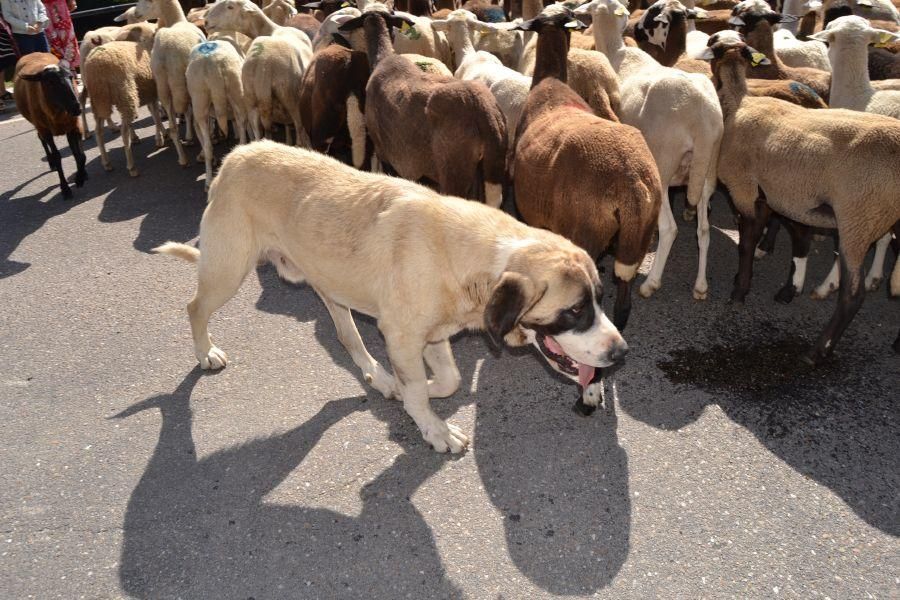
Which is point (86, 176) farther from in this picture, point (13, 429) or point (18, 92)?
point (13, 429)

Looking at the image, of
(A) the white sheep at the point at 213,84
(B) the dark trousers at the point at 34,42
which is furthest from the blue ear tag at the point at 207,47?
(B) the dark trousers at the point at 34,42

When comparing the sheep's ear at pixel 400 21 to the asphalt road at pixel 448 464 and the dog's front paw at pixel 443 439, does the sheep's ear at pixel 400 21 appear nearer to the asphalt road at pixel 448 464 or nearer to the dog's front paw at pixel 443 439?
the asphalt road at pixel 448 464

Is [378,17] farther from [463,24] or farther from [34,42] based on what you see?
[34,42]

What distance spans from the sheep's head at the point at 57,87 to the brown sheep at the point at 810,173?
7.40 meters

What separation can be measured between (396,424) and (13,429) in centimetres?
255

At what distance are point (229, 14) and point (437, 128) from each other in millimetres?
5499

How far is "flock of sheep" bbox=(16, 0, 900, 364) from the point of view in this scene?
166 inches

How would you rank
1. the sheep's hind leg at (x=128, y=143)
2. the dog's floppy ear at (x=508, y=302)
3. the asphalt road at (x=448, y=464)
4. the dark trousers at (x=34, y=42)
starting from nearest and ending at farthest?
the dog's floppy ear at (x=508, y=302), the asphalt road at (x=448, y=464), the sheep's hind leg at (x=128, y=143), the dark trousers at (x=34, y=42)

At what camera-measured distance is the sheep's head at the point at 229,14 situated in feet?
29.7

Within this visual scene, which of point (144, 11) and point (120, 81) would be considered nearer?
point (120, 81)

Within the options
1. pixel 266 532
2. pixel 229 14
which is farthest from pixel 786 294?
pixel 229 14

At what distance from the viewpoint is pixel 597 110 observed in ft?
18.6

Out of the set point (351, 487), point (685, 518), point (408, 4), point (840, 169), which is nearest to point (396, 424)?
point (351, 487)

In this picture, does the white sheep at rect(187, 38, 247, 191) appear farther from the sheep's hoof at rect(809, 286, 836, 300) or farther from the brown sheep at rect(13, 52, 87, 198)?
the sheep's hoof at rect(809, 286, 836, 300)
